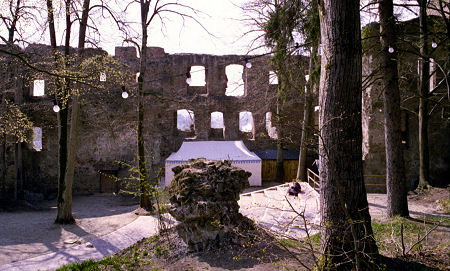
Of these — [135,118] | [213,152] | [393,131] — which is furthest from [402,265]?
[135,118]

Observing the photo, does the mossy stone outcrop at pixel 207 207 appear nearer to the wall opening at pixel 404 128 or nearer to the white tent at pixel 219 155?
the white tent at pixel 219 155

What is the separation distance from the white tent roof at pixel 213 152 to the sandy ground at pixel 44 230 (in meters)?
3.59

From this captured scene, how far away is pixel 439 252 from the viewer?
5.23 metres

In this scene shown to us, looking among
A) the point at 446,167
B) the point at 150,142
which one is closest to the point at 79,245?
the point at 150,142

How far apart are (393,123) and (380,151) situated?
7.85m

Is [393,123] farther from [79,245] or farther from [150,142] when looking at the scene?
[150,142]

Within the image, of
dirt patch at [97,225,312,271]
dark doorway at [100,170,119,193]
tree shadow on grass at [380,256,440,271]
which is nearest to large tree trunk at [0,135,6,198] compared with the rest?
dark doorway at [100,170,119,193]

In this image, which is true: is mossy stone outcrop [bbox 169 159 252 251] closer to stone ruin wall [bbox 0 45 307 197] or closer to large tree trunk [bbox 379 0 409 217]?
large tree trunk [bbox 379 0 409 217]

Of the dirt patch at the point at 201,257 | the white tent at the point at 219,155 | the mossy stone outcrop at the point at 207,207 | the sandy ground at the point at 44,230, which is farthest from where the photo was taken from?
the white tent at the point at 219,155

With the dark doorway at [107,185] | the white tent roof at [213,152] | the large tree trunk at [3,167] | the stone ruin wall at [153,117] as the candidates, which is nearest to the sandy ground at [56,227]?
the large tree trunk at [3,167]

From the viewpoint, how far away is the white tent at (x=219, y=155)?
54.7 feet

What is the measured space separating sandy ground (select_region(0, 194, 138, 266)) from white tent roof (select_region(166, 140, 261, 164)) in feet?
11.8

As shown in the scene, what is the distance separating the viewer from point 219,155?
57.9 feet

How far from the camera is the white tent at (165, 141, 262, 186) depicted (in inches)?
656
